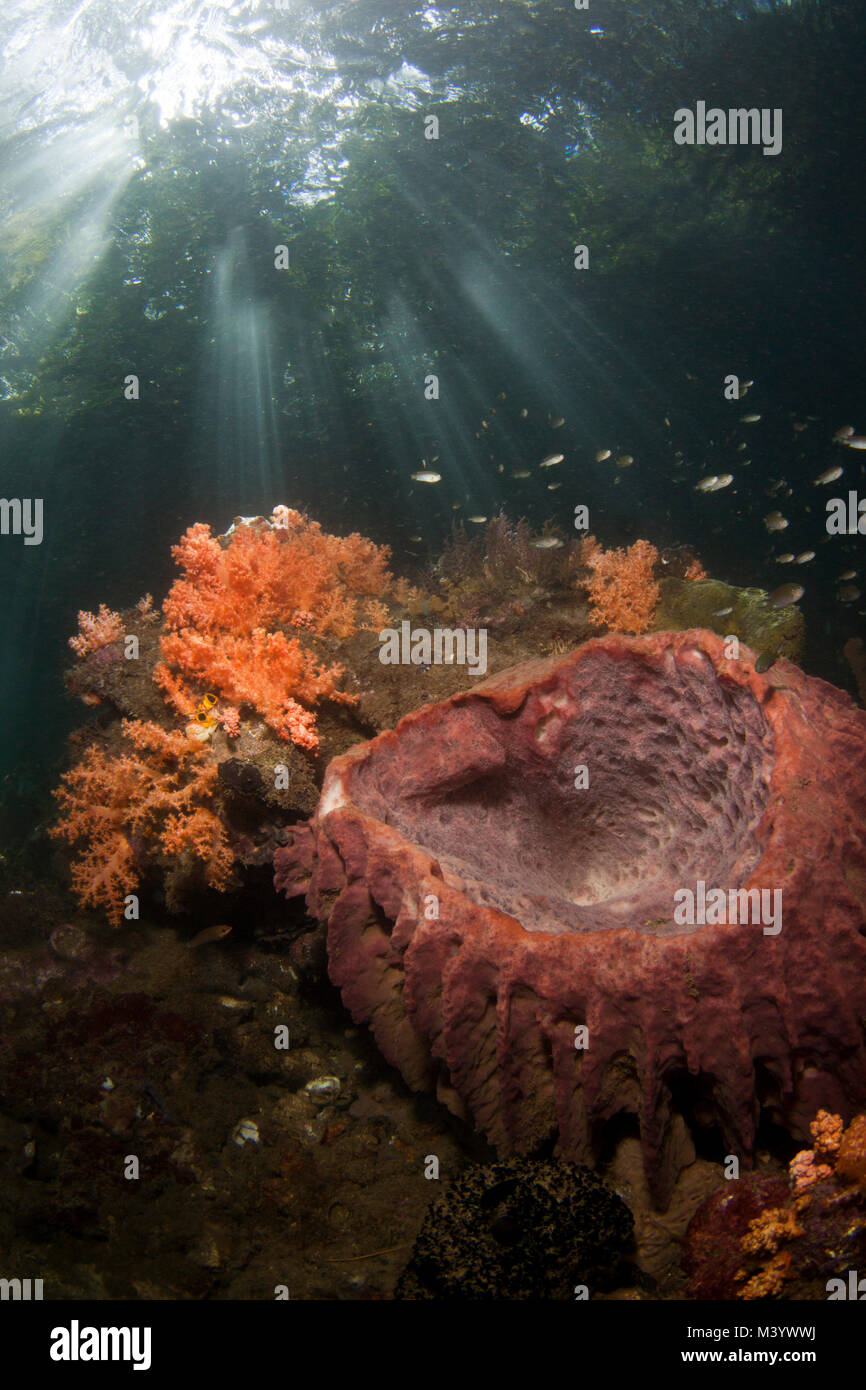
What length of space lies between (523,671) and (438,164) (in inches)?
648

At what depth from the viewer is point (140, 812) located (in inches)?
186

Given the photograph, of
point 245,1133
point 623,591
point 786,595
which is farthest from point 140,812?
point 786,595

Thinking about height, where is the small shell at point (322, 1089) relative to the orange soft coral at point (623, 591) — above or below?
below

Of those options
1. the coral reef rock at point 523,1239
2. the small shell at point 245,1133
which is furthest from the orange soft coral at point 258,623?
the coral reef rock at point 523,1239

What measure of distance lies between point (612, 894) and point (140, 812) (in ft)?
12.1

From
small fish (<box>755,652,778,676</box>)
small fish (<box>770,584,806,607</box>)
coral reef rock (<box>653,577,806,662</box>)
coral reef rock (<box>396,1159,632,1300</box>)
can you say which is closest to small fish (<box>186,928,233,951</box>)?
coral reef rock (<box>396,1159,632,1300</box>)

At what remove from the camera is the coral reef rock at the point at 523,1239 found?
2701mm

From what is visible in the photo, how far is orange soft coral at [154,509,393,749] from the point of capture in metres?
4.70

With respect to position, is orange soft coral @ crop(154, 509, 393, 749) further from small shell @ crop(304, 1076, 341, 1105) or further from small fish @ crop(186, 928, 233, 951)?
small shell @ crop(304, 1076, 341, 1105)

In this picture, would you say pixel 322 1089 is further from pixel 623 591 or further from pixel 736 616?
pixel 736 616

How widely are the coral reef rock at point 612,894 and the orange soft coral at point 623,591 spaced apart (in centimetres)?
179

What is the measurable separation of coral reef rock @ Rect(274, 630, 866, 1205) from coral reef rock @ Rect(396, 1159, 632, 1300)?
0.63 ft

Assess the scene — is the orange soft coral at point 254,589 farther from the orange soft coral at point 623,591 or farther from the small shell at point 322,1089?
the small shell at point 322,1089

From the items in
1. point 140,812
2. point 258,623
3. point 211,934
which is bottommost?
point 211,934
